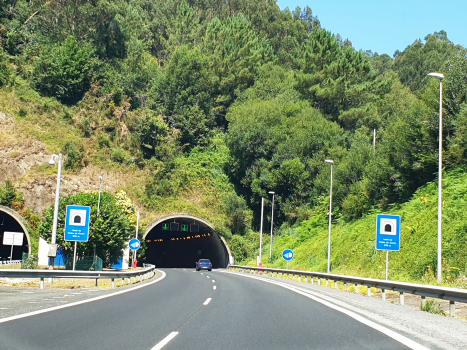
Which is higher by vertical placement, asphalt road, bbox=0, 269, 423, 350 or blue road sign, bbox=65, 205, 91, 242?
blue road sign, bbox=65, 205, 91, 242

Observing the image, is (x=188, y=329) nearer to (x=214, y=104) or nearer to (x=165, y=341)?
(x=165, y=341)

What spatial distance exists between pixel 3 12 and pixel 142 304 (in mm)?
73711

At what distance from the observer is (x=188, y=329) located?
1046 cm

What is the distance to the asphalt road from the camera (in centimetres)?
877

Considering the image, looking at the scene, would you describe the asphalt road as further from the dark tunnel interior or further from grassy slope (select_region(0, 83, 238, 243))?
grassy slope (select_region(0, 83, 238, 243))

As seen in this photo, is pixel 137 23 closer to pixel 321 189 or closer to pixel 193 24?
pixel 193 24

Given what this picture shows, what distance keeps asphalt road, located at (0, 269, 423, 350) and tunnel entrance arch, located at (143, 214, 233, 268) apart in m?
52.7

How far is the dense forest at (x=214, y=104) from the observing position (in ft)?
233

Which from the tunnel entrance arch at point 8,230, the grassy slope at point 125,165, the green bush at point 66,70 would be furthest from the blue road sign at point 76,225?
the green bush at point 66,70

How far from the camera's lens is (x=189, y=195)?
73.2m

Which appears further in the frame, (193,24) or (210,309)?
(193,24)

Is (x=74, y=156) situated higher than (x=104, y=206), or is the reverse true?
(x=74, y=156)

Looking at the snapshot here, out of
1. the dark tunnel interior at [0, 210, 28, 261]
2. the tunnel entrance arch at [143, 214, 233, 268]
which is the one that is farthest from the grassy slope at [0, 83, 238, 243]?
the dark tunnel interior at [0, 210, 28, 261]

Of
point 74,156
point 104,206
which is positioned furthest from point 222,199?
point 104,206
